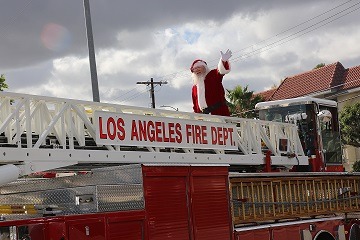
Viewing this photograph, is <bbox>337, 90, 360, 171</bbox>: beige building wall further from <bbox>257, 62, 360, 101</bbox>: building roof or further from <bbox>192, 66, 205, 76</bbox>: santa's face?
<bbox>192, 66, 205, 76</bbox>: santa's face

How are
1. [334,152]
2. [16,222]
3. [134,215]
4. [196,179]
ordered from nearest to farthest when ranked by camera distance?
[16,222] → [134,215] → [196,179] → [334,152]

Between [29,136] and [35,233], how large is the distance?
4.41 ft

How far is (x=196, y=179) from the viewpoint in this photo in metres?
8.20

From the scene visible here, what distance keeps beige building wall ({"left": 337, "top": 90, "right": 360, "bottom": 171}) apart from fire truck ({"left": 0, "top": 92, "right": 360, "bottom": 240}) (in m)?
29.5

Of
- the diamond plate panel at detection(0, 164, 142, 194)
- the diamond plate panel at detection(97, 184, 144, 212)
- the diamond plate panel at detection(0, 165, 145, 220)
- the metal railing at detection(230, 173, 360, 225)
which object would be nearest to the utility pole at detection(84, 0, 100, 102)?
the metal railing at detection(230, 173, 360, 225)

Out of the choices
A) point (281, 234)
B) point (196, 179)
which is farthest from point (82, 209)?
point (281, 234)

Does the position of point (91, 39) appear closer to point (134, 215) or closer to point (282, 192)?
point (282, 192)

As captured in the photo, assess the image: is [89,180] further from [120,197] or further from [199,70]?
[199,70]

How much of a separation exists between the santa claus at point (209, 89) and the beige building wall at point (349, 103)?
96.1 feet

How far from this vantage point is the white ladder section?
23.8ft

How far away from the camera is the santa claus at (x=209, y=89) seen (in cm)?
1089

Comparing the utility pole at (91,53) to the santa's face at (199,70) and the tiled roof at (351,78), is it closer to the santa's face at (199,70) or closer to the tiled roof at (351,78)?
the santa's face at (199,70)

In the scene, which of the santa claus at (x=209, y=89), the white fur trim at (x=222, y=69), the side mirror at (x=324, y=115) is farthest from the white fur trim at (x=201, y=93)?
the side mirror at (x=324, y=115)

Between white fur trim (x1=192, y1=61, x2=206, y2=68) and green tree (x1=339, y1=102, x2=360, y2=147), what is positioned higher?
green tree (x1=339, y1=102, x2=360, y2=147)
